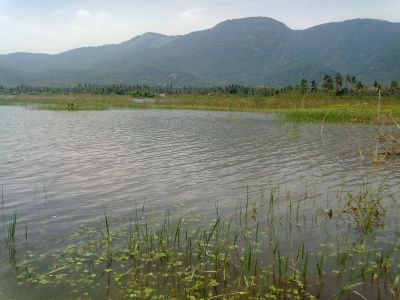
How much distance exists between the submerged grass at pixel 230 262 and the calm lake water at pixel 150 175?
0.72m

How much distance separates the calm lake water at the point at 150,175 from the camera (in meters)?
8.71

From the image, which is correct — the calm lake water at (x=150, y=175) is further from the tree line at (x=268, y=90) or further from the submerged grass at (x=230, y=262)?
the tree line at (x=268, y=90)

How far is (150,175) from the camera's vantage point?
→ 487 inches

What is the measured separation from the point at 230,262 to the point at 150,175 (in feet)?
21.6

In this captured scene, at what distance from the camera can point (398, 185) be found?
1131 cm

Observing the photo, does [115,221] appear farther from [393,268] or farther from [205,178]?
[393,268]

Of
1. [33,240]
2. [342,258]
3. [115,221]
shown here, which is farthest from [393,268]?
[33,240]

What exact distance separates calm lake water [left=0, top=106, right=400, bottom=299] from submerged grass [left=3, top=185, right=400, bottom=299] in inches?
28.3

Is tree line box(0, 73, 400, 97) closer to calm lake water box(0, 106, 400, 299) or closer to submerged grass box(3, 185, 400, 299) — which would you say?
calm lake water box(0, 106, 400, 299)

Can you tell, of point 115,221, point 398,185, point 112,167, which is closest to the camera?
point 115,221

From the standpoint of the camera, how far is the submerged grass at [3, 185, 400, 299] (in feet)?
17.8

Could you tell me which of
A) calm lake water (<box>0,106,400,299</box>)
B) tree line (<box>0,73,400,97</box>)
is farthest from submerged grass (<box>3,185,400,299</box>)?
tree line (<box>0,73,400,97</box>)

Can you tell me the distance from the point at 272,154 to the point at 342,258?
35.5ft

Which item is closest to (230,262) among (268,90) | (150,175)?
(150,175)
